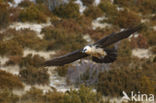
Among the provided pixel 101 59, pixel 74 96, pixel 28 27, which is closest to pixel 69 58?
pixel 101 59

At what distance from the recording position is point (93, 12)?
14.8 m

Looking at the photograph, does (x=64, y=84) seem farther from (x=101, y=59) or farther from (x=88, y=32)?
(x=88, y=32)

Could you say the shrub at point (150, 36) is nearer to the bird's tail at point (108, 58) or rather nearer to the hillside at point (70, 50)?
the hillside at point (70, 50)

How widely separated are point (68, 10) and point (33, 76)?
764cm

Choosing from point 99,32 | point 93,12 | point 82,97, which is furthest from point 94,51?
point 93,12

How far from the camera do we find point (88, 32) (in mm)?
11828

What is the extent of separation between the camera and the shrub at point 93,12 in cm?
1467

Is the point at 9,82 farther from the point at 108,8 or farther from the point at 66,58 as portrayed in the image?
the point at 108,8

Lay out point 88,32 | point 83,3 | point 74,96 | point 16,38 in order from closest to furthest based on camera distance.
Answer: point 74,96
point 16,38
point 88,32
point 83,3

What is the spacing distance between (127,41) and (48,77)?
156 inches

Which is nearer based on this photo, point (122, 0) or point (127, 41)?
point (127, 41)

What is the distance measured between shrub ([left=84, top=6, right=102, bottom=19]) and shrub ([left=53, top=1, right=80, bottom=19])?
1.74 ft

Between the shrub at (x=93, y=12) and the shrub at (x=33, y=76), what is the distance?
25.0 ft

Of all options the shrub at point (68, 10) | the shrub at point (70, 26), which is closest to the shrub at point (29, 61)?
the shrub at point (70, 26)
